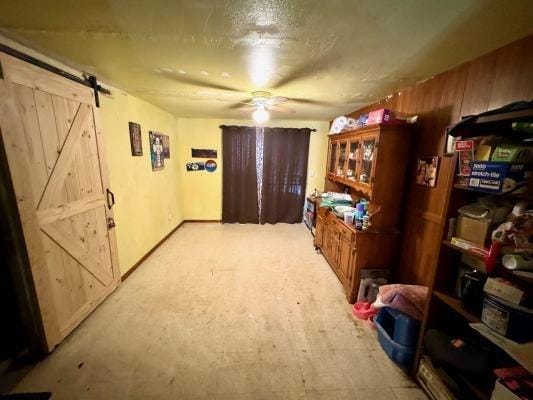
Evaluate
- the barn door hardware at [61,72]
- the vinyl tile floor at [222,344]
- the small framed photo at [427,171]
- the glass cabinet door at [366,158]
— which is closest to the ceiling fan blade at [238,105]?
the barn door hardware at [61,72]

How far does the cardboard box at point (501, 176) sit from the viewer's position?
1018 millimetres

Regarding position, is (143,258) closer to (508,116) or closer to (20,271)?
(20,271)

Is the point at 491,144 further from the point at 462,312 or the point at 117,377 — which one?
the point at 117,377

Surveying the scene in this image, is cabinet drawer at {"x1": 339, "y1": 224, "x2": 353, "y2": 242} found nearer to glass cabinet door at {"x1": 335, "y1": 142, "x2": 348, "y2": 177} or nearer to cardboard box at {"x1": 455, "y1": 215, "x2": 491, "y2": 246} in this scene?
glass cabinet door at {"x1": 335, "y1": 142, "x2": 348, "y2": 177}

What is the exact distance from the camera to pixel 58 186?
1.74m

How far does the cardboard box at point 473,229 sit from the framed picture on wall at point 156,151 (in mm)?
3606

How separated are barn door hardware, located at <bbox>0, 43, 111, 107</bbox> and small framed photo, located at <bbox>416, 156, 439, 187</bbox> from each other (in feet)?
10.4

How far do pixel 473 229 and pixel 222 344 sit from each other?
75.9 inches

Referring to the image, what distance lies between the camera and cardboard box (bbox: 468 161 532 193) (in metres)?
1.02

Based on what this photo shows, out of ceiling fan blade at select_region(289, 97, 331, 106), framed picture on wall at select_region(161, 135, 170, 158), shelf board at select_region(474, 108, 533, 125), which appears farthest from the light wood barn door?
shelf board at select_region(474, 108, 533, 125)

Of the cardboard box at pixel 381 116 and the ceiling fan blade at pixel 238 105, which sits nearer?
the cardboard box at pixel 381 116

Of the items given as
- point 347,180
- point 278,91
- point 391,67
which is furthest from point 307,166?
point 391,67

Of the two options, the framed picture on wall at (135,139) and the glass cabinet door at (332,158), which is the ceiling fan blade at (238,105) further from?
the glass cabinet door at (332,158)

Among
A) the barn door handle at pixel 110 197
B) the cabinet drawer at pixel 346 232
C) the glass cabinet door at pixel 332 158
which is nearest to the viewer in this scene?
the barn door handle at pixel 110 197
